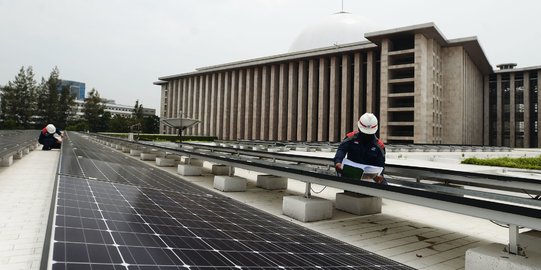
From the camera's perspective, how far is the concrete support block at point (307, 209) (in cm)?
688

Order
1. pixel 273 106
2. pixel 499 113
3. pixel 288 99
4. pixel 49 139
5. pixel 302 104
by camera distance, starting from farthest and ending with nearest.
→ pixel 499 113
pixel 273 106
pixel 288 99
pixel 302 104
pixel 49 139

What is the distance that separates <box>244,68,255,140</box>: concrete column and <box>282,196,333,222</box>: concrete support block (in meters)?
59.7

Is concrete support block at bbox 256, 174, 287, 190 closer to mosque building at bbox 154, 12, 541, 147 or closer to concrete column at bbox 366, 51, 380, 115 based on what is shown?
mosque building at bbox 154, 12, 541, 147

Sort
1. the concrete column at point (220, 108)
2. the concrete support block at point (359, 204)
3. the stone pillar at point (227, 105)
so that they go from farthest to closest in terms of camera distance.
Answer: the concrete column at point (220, 108), the stone pillar at point (227, 105), the concrete support block at point (359, 204)

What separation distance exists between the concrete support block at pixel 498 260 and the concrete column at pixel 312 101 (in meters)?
52.8

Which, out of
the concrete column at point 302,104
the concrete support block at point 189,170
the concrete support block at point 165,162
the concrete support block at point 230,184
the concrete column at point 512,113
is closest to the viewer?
the concrete support block at point 230,184

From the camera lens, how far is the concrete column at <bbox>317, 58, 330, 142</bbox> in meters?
55.8

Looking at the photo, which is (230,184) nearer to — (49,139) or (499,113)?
(49,139)

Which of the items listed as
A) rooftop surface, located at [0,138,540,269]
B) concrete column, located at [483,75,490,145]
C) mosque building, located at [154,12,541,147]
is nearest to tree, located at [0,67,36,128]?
mosque building, located at [154,12,541,147]

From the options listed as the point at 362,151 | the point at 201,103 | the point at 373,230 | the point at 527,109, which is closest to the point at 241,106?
the point at 201,103

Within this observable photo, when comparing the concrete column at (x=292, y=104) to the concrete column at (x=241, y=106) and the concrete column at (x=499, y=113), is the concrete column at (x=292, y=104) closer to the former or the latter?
the concrete column at (x=241, y=106)

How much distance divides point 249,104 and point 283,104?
368 inches

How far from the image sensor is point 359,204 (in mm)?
7730

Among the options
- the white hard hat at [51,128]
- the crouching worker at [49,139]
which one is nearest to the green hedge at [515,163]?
the white hard hat at [51,128]
